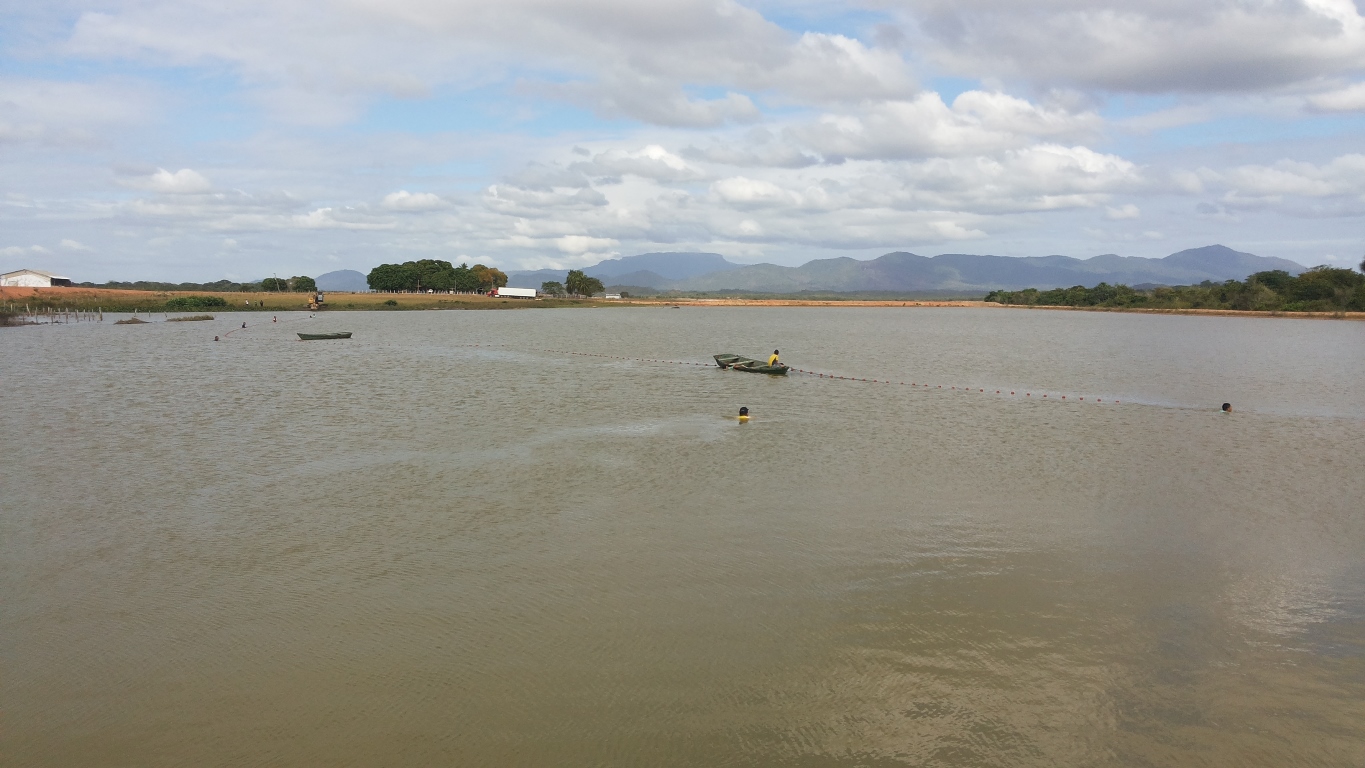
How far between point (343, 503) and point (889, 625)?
1187 cm

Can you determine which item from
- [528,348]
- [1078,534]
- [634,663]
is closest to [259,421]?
[634,663]

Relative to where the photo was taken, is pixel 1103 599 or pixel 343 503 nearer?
pixel 1103 599

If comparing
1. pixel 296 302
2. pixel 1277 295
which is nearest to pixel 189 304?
pixel 296 302

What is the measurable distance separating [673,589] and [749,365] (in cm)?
3190

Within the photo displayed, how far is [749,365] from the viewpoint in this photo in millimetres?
44750

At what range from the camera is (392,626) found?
11867mm

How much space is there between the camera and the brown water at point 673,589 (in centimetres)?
936

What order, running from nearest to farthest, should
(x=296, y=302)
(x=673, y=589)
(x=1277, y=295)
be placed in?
(x=673, y=589) → (x=296, y=302) → (x=1277, y=295)

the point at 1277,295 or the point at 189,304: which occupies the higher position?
the point at 1277,295

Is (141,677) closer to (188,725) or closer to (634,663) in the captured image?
(188,725)

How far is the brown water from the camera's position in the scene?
30.7 feet

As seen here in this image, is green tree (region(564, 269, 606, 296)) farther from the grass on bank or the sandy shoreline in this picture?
the grass on bank

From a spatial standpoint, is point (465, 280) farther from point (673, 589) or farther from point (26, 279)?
point (673, 589)

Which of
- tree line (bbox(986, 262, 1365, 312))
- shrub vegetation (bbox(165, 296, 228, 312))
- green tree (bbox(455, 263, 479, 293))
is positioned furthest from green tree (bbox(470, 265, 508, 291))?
tree line (bbox(986, 262, 1365, 312))
